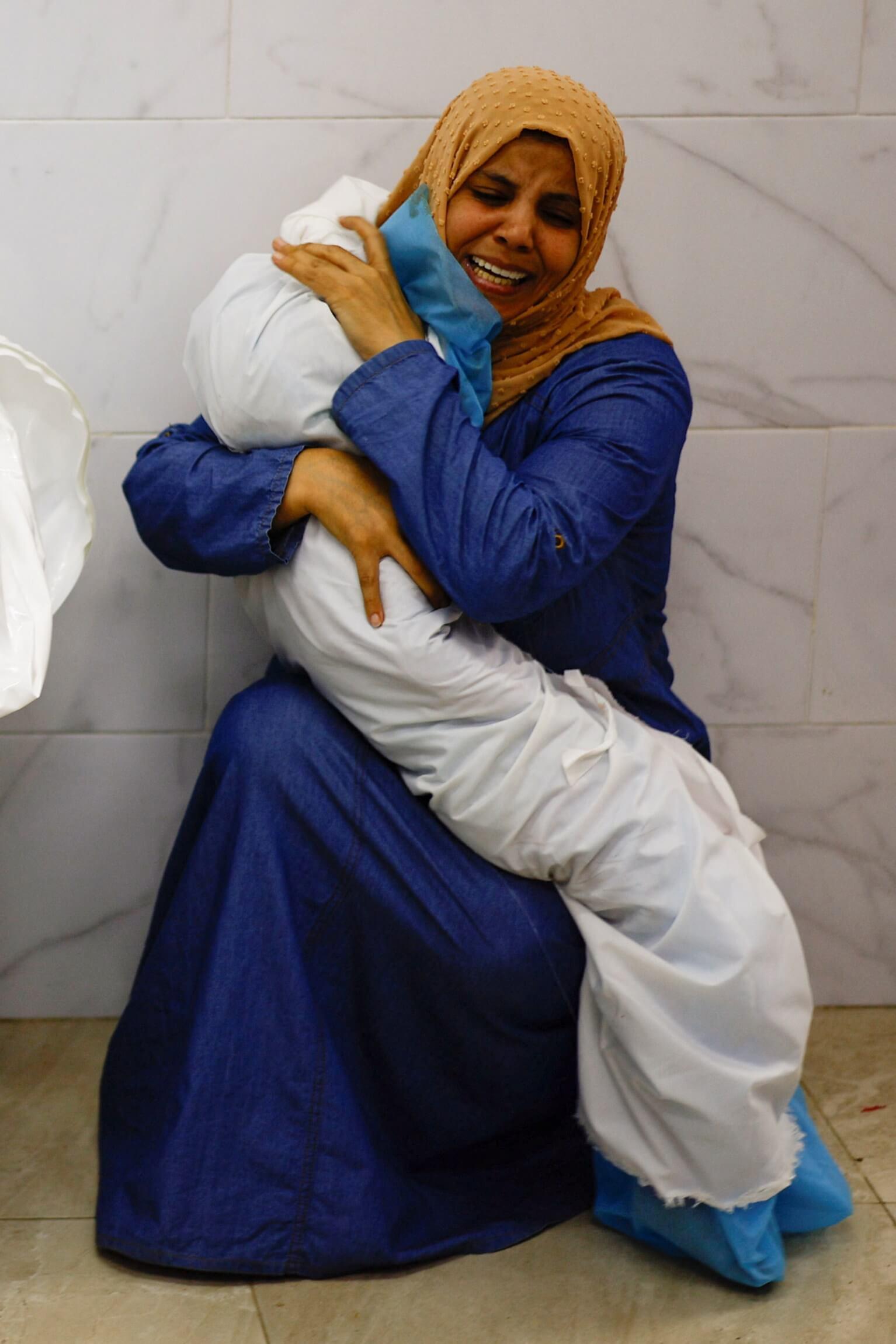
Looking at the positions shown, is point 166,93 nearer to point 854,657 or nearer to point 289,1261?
point 854,657

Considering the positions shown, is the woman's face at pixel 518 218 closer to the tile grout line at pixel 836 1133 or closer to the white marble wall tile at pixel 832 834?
the white marble wall tile at pixel 832 834

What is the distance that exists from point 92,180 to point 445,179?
55 cm

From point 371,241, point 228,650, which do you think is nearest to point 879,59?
point 371,241

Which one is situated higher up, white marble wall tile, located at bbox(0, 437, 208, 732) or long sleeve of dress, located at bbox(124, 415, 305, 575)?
long sleeve of dress, located at bbox(124, 415, 305, 575)

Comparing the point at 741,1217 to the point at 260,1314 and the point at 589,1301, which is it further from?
the point at 260,1314

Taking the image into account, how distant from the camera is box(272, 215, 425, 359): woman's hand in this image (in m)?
1.48

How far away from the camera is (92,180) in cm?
184

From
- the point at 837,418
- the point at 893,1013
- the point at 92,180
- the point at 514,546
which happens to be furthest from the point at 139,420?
the point at 893,1013

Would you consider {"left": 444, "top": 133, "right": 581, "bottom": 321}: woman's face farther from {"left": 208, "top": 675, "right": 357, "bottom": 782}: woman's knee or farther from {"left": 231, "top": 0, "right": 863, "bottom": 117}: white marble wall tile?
{"left": 208, "top": 675, "right": 357, "bottom": 782}: woman's knee

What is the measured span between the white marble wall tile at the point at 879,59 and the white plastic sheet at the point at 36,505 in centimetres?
117

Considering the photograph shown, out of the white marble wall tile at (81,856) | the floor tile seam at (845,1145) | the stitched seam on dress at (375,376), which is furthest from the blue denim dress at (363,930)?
the white marble wall tile at (81,856)

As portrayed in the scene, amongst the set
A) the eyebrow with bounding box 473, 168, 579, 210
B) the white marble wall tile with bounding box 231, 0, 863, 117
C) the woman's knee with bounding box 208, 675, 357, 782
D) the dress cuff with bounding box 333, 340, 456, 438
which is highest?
the white marble wall tile with bounding box 231, 0, 863, 117

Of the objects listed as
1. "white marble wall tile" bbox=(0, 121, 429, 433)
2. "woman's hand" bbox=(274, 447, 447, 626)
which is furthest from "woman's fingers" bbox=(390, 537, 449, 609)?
"white marble wall tile" bbox=(0, 121, 429, 433)

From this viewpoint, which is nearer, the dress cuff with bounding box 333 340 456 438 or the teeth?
the dress cuff with bounding box 333 340 456 438
